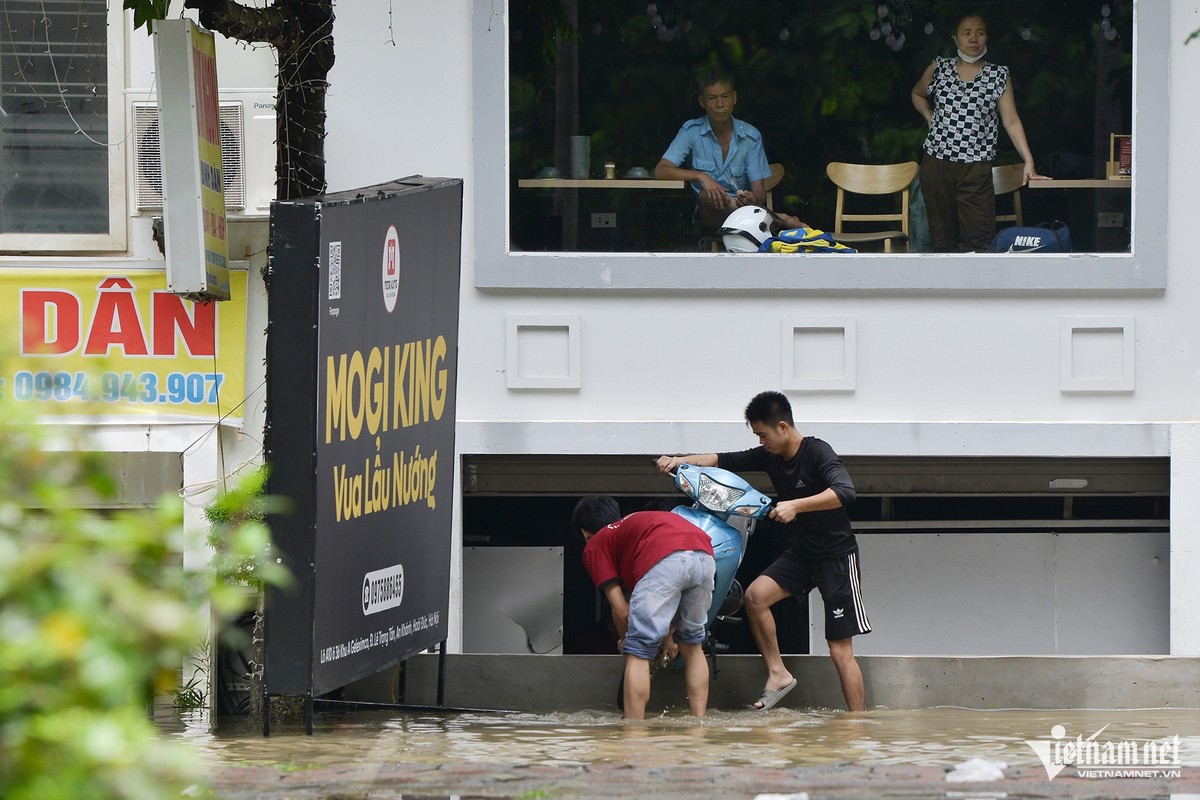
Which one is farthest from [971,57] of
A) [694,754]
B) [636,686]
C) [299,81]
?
[694,754]

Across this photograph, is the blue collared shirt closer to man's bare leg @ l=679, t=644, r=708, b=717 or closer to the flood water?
man's bare leg @ l=679, t=644, r=708, b=717

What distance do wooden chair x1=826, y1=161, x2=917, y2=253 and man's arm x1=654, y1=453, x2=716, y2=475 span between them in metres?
2.14

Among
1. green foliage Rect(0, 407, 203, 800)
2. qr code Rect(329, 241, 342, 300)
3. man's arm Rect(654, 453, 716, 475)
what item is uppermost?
qr code Rect(329, 241, 342, 300)

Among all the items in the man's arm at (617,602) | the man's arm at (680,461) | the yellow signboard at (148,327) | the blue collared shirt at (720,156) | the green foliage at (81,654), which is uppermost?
the blue collared shirt at (720,156)

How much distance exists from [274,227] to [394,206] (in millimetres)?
819

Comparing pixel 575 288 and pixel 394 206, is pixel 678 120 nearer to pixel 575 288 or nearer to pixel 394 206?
pixel 575 288

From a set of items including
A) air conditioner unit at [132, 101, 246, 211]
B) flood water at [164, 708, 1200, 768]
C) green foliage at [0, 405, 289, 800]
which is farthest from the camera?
air conditioner unit at [132, 101, 246, 211]

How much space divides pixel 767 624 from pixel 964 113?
388 cm

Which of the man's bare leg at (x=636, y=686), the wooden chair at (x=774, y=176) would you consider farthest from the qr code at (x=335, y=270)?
the wooden chair at (x=774, y=176)

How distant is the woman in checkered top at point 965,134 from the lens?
10805mm

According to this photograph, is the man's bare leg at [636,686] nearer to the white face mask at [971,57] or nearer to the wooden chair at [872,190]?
the wooden chair at [872,190]

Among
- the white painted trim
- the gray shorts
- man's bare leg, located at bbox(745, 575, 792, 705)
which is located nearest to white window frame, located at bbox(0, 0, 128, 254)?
the white painted trim

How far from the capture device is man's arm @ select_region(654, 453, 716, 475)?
9250mm

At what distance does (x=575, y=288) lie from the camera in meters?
10.5
